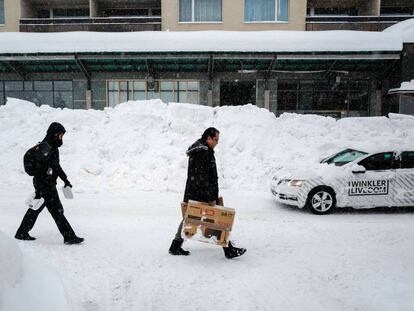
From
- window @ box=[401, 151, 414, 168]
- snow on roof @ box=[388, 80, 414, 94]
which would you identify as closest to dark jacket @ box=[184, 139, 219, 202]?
window @ box=[401, 151, 414, 168]

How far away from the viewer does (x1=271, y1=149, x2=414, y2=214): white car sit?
8156 millimetres

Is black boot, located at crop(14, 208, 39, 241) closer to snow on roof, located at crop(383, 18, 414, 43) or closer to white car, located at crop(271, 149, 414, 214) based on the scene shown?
white car, located at crop(271, 149, 414, 214)

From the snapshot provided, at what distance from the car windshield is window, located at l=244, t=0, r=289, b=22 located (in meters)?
14.9

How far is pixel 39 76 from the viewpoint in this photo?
20.0 meters

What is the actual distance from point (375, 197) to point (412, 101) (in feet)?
39.9

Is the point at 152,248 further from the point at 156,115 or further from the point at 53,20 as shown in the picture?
the point at 53,20

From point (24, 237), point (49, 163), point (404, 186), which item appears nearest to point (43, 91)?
point (24, 237)

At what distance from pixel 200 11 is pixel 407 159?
16870 mm

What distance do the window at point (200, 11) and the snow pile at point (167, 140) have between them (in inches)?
377

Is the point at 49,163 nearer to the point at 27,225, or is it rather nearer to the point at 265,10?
the point at 27,225

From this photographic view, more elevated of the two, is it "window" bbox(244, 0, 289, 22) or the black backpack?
"window" bbox(244, 0, 289, 22)

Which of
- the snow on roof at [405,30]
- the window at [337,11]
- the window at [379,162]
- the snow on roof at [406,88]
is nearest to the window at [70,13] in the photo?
the window at [337,11]

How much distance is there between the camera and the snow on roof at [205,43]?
16891 mm

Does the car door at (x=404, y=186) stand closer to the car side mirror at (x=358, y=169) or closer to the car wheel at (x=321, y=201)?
the car side mirror at (x=358, y=169)
